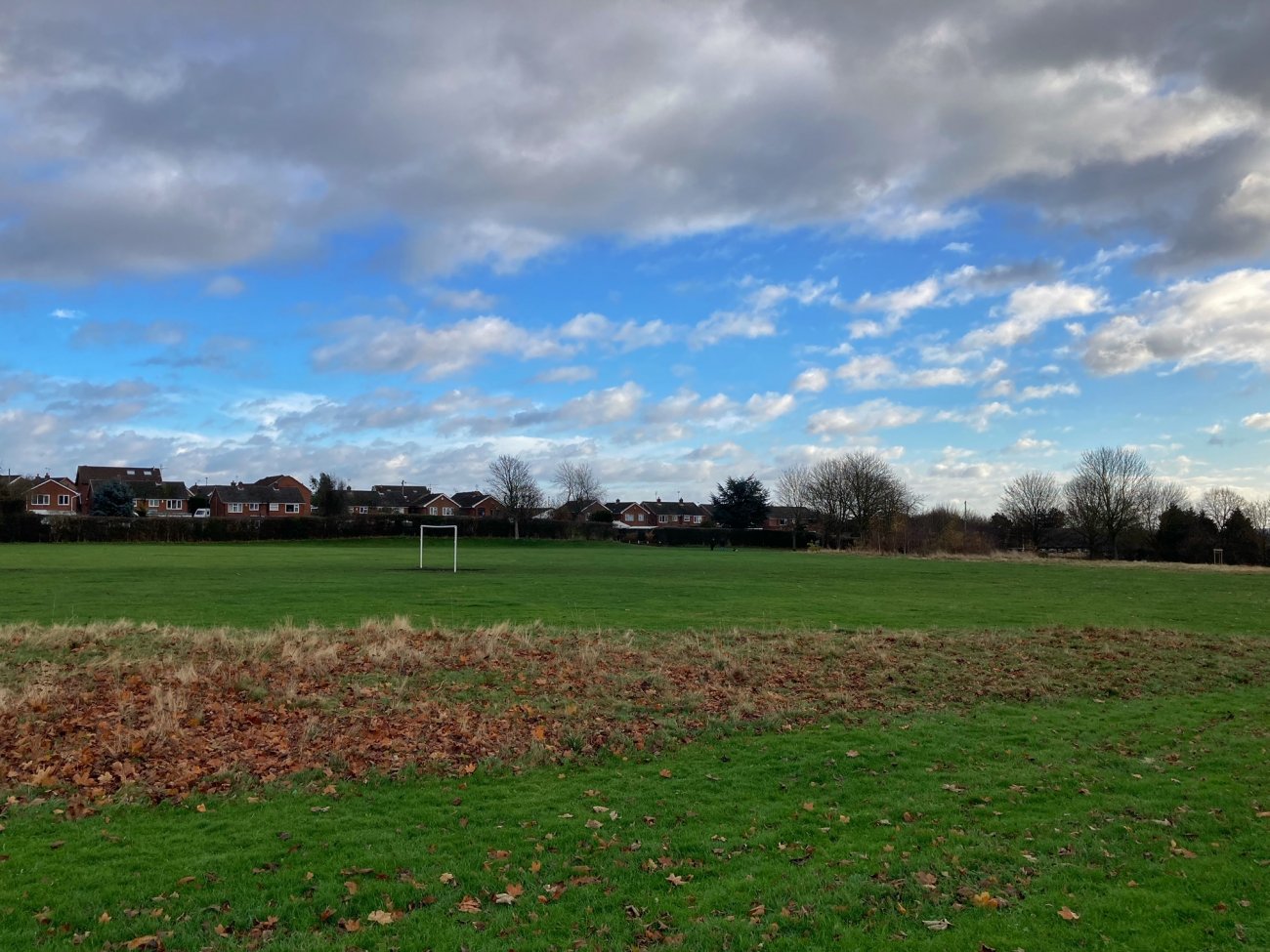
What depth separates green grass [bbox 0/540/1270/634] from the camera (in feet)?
72.7

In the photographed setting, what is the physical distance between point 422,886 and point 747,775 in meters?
4.15

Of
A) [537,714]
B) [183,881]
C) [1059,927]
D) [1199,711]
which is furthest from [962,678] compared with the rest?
[183,881]

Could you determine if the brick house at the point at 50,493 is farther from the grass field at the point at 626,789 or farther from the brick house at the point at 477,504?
the grass field at the point at 626,789

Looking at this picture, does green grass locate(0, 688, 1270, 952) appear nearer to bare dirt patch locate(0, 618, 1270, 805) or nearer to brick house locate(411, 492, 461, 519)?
bare dirt patch locate(0, 618, 1270, 805)

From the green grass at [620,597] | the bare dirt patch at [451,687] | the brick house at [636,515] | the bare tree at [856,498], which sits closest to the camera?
the bare dirt patch at [451,687]

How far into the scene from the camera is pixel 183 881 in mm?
6574

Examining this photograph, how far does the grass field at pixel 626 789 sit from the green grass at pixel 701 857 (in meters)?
0.03

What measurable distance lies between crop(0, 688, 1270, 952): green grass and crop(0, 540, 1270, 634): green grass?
1105 cm

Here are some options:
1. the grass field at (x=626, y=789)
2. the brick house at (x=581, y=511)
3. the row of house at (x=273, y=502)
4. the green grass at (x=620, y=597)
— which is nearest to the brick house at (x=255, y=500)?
the row of house at (x=273, y=502)

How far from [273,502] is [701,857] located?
145 m

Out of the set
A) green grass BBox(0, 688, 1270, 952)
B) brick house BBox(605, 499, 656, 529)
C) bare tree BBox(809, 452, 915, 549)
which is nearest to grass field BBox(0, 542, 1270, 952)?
green grass BBox(0, 688, 1270, 952)

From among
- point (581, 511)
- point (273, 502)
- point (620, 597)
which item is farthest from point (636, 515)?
point (620, 597)

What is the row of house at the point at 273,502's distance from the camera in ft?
406

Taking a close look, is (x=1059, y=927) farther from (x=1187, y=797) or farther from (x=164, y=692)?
(x=164, y=692)
